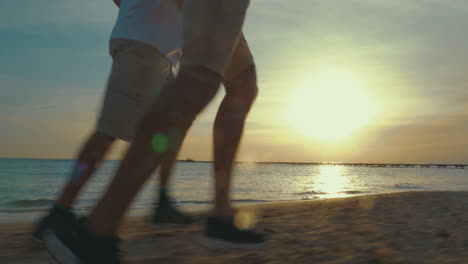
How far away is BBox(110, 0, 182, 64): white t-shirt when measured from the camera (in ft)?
5.66

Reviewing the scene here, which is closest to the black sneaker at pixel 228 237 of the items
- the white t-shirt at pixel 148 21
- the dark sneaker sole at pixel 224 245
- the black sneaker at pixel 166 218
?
the dark sneaker sole at pixel 224 245

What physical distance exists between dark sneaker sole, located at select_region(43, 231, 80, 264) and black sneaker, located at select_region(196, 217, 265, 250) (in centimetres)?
65

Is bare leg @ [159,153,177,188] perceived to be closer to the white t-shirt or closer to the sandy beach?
the sandy beach

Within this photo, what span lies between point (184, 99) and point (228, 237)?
0.83 m

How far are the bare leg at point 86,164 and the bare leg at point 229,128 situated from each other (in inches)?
24.6

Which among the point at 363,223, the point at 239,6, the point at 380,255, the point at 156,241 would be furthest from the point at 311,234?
the point at 239,6

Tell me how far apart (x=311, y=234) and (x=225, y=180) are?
87 centimetres

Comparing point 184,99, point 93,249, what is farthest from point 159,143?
point 93,249

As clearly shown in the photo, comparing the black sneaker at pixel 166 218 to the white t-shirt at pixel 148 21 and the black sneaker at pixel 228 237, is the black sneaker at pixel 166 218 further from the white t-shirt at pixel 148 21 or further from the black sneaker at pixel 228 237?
the white t-shirt at pixel 148 21

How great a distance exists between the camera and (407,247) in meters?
1.88

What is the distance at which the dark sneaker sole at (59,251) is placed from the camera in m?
1.12

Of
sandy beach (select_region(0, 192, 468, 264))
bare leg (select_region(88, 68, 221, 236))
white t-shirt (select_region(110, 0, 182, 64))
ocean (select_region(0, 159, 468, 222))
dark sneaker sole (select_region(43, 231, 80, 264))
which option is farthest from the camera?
ocean (select_region(0, 159, 468, 222))

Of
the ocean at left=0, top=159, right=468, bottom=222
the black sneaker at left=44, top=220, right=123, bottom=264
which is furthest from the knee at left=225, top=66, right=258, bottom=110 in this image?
the black sneaker at left=44, top=220, right=123, bottom=264

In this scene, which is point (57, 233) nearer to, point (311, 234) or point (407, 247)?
point (311, 234)
